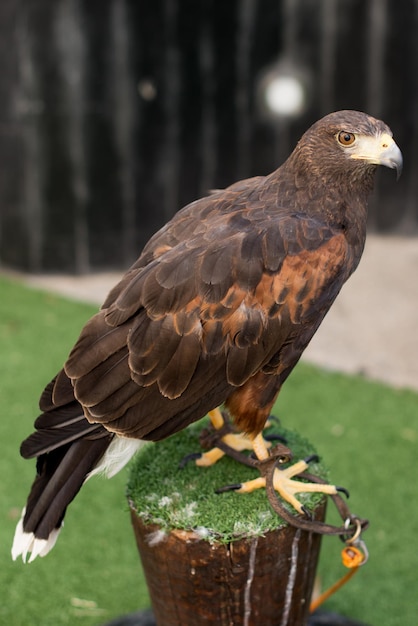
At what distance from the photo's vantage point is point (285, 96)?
6457 millimetres

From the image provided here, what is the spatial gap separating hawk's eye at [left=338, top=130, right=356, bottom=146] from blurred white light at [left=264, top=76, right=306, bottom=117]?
4.57m

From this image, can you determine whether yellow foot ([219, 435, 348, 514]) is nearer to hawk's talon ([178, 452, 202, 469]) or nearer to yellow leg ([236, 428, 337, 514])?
yellow leg ([236, 428, 337, 514])

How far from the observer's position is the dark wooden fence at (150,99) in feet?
18.9

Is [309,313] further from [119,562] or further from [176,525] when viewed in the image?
[119,562]

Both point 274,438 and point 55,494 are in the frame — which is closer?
point 55,494

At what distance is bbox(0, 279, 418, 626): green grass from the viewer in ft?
9.62

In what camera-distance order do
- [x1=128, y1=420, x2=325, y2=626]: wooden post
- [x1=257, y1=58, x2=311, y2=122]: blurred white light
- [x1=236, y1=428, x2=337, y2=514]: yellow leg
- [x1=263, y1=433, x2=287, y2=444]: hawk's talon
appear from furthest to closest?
[x1=257, y1=58, x2=311, y2=122]: blurred white light < [x1=263, y1=433, x2=287, y2=444]: hawk's talon < [x1=236, y1=428, x2=337, y2=514]: yellow leg < [x1=128, y1=420, x2=325, y2=626]: wooden post

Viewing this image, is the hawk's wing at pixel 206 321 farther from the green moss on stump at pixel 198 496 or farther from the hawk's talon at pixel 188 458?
the hawk's talon at pixel 188 458

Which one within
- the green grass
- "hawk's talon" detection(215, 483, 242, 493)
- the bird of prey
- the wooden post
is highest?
the bird of prey

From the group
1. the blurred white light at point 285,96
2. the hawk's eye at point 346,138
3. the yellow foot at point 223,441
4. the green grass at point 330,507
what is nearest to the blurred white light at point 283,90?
the blurred white light at point 285,96

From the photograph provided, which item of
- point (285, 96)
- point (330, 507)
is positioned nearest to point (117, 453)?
point (330, 507)

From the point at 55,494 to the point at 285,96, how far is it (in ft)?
16.9

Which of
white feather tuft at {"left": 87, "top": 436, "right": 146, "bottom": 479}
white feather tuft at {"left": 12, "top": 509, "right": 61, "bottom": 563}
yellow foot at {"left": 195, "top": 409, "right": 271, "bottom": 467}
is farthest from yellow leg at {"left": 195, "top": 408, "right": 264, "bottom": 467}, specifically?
white feather tuft at {"left": 12, "top": 509, "right": 61, "bottom": 563}

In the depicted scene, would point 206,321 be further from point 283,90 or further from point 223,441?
point 283,90
